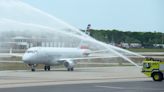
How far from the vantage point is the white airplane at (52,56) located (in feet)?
168

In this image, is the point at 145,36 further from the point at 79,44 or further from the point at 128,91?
the point at 128,91

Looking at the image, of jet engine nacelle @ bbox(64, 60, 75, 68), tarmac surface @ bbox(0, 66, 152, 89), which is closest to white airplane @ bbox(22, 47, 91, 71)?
jet engine nacelle @ bbox(64, 60, 75, 68)

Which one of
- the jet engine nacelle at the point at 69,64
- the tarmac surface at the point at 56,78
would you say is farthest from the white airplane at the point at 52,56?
the tarmac surface at the point at 56,78

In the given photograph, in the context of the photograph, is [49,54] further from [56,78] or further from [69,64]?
[56,78]

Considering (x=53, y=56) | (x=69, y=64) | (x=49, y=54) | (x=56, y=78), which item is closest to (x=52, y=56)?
(x=53, y=56)

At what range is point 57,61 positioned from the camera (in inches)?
2114

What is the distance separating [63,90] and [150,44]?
486 ft

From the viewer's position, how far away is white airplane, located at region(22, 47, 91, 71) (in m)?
51.2

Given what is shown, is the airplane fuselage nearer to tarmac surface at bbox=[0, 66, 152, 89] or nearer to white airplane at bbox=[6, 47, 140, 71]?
white airplane at bbox=[6, 47, 140, 71]

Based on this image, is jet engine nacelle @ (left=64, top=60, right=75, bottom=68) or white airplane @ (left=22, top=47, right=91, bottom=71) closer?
white airplane @ (left=22, top=47, right=91, bottom=71)

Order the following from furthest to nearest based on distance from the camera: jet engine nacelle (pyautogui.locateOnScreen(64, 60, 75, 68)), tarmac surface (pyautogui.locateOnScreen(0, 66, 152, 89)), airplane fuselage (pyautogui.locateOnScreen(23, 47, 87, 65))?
jet engine nacelle (pyautogui.locateOnScreen(64, 60, 75, 68)) < airplane fuselage (pyautogui.locateOnScreen(23, 47, 87, 65)) < tarmac surface (pyautogui.locateOnScreen(0, 66, 152, 89))

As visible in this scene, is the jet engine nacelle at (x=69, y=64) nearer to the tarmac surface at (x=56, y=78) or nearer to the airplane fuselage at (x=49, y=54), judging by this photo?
the airplane fuselage at (x=49, y=54)


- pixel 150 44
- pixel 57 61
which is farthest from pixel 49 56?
pixel 150 44

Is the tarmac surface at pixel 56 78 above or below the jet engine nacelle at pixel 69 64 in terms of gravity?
below
